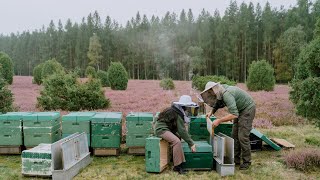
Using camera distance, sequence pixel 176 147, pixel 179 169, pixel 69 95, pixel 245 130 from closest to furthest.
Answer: pixel 176 147 < pixel 179 169 < pixel 245 130 < pixel 69 95

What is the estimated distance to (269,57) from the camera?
72.4 m

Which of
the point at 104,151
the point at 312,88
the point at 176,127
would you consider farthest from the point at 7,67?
the point at 312,88

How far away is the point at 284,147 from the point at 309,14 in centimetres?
6521

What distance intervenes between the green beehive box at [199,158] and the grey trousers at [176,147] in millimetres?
223

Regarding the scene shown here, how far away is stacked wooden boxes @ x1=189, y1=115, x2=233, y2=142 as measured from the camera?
1044 cm

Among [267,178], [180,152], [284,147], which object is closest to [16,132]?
[180,152]

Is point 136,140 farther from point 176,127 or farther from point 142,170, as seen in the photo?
point 176,127

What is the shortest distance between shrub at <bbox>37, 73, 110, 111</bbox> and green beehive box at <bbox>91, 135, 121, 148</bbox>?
370 inches

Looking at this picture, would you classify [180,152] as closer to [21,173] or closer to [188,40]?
[21,173]

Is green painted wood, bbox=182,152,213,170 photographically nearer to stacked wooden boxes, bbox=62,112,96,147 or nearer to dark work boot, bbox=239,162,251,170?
dark work boot, bbox=239,162,251,170

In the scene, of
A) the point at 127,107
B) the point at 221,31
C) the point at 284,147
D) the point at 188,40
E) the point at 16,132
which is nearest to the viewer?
the point at 16,132

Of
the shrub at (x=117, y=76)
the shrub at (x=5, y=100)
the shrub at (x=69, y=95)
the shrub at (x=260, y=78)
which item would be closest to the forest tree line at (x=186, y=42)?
the shrub at (x=260, y=78)

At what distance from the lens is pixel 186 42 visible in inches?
3469

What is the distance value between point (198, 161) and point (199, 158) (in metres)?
0.09
